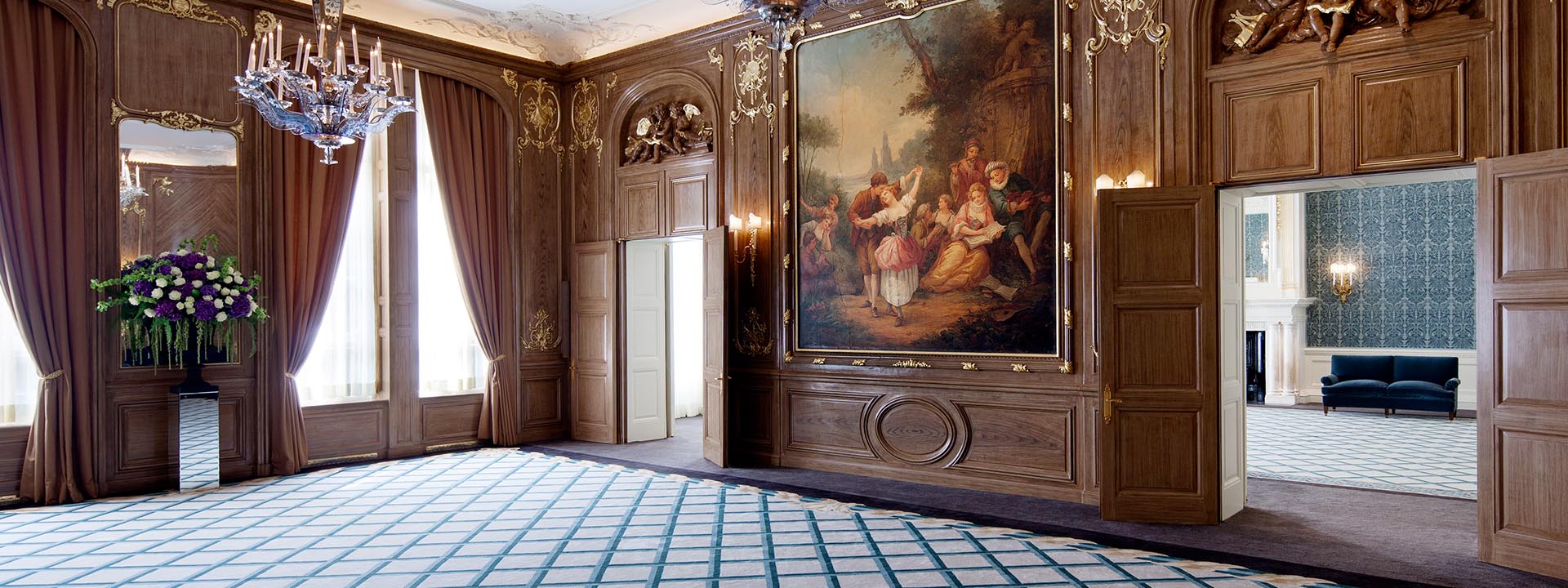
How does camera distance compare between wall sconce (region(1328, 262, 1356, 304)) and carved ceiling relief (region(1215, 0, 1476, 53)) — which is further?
wall sconce (region(1328, 262, 1356, 304))

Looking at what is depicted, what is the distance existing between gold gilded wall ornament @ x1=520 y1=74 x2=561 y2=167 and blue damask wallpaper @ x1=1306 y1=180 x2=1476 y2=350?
33.9ft

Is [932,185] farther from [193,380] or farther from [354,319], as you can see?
[193,380]

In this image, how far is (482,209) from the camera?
30.4ft

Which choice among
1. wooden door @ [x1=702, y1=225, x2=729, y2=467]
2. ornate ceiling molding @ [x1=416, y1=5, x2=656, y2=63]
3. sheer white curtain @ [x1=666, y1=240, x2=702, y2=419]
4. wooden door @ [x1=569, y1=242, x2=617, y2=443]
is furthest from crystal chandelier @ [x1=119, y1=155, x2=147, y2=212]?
sheer white curtain @ [x1=666, y1=240, x2=702, y2=419]

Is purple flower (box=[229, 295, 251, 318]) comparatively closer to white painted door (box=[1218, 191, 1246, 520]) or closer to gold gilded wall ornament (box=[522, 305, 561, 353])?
gold gilded wall ornament (box=[522, 305, 561, 353])

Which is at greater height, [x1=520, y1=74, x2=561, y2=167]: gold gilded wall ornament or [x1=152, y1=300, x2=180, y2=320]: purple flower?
[x1=520, y1=74, x2=561, y2=167]: gold gilded wall ornament

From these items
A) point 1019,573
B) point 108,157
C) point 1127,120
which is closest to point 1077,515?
point 1019,573

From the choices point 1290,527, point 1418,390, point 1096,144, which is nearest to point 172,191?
point 1096,144

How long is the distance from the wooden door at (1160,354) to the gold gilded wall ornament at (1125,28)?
109 centimetres

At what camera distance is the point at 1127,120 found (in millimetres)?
6496

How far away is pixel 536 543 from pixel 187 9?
16.9ft

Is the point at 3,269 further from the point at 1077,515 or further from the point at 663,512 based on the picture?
the point at 1077,515

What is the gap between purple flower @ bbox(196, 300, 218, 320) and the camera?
6941 millimetres

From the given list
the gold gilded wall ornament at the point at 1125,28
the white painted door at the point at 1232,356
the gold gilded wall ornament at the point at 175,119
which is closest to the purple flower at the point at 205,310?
the gold gilded wall ornament at the point at 175,119
